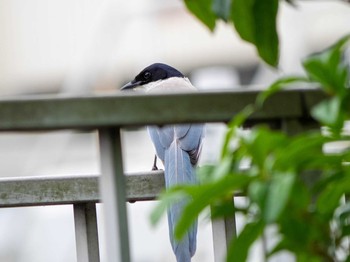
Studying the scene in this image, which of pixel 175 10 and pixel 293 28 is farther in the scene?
pixel 175 10

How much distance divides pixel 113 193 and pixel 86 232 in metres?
0.89

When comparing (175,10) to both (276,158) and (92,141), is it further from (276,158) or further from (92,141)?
(276,158)

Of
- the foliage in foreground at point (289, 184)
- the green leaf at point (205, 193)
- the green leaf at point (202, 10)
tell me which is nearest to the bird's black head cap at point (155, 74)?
the green leaf at point (202, 10)

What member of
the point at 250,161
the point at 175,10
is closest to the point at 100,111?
the point at 250,161

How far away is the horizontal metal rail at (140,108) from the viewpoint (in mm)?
1442

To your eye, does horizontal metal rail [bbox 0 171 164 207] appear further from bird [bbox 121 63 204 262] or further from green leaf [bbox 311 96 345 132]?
green leaf [bbox 311 96 345 132]

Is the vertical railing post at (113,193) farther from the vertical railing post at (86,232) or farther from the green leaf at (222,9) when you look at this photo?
the vertical railing post at (86,232)

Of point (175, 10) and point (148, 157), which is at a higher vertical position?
point (175, 10)

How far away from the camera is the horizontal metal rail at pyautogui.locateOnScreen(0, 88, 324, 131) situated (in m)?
1.44

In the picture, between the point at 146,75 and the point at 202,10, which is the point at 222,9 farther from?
the point at 146,75

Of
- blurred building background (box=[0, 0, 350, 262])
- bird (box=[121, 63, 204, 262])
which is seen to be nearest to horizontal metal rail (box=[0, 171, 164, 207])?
bird (box=[121, 63, 204, 262])

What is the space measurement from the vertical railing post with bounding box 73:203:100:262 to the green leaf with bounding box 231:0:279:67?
3.01ft

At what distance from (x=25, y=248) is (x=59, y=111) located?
8.62 meters

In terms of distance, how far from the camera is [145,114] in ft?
4.86
